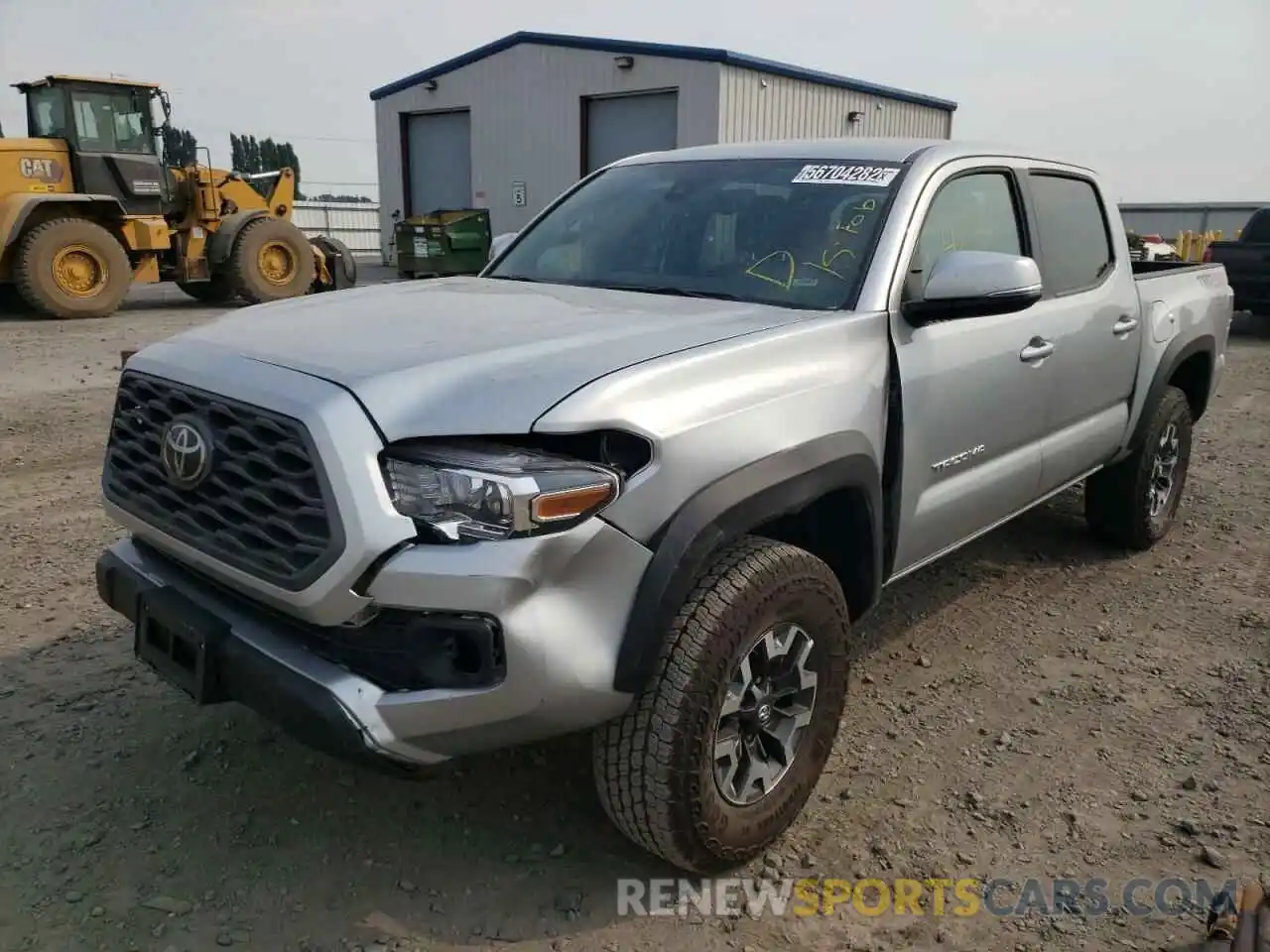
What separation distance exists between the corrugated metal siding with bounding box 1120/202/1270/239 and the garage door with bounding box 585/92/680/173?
19.1m

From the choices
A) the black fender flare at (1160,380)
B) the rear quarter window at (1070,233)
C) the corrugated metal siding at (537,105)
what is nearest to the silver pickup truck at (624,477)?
the rear quarter window at (1070,233)

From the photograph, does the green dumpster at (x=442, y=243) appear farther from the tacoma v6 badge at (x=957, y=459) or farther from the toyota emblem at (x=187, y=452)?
the toyota emblem at (x=187, y=452)

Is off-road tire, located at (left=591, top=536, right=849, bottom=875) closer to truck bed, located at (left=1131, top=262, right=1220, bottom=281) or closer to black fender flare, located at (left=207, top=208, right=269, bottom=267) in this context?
truck bed, located at (left=1131, top=262, right=1220, bottom=281)

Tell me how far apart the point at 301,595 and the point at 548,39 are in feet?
69.6

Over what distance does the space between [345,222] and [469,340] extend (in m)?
31.0

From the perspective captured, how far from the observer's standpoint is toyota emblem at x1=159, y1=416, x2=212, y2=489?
2.40m

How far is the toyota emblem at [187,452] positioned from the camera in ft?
7.87

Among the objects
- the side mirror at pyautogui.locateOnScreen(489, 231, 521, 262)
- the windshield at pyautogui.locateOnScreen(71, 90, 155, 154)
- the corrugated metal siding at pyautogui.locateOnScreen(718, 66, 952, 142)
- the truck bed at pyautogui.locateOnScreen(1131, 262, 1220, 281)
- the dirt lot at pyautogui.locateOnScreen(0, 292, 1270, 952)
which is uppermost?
the corrugated metal siding at pyautogui.locateOnScreen(718, 66, 952, 142)

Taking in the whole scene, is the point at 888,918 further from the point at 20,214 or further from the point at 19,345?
the point at 20,214

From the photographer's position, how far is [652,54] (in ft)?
65.2

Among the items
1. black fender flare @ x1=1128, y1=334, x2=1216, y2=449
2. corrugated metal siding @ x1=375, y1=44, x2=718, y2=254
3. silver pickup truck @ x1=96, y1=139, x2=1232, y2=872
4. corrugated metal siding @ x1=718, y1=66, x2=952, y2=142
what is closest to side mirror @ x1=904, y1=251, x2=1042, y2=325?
silver pickup truck @ x1=96, y1=139, x2=1232, y2=872

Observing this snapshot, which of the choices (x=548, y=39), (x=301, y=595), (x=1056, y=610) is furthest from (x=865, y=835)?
(x=548, y=39)

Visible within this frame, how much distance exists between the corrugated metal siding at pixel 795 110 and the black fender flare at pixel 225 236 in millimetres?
8578

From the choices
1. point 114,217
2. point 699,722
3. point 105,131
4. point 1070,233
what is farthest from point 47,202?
point 699,722
